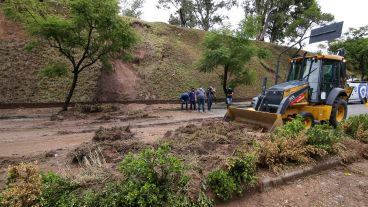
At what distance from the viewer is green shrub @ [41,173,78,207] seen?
152 inches

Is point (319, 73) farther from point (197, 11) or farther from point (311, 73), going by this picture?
point (197, 11)

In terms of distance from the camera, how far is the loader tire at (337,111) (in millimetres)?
10883

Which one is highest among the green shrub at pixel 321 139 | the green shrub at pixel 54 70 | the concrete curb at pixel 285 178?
the green shrub at pixel 54 70

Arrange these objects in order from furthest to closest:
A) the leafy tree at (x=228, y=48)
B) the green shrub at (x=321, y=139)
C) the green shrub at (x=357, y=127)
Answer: the leafy tree at (x=228, y=48) < the green shrub at (x=357, y=127) < the green shrub at (x=321, y=139)

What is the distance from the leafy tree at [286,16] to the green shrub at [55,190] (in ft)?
129

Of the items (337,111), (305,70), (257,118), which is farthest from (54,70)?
(337,111)

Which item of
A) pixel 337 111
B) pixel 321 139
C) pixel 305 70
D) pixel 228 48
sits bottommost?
pixel 321 139

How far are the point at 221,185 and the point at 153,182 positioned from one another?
3.73ft

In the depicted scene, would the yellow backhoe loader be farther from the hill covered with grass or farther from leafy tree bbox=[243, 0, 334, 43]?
leafy tree bbox=[243, 0, 334, 43]

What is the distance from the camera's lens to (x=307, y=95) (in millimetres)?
10539

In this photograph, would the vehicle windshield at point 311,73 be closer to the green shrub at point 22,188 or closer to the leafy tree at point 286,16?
the green shrub at point 22,188

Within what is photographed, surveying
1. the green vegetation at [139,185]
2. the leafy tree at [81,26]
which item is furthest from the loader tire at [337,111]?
the leafy tree at [81,26]

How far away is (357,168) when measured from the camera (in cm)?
649

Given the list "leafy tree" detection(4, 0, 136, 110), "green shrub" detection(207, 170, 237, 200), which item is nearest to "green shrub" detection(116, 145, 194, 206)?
"green shrub" detection(207, 170, 237, 200)
